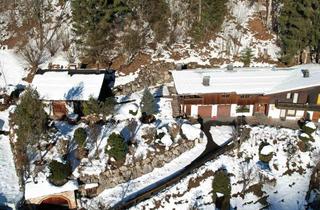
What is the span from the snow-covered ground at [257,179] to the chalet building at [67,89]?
14388mm

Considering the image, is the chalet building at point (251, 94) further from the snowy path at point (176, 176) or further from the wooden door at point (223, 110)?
the snowy path at point (176, 176)

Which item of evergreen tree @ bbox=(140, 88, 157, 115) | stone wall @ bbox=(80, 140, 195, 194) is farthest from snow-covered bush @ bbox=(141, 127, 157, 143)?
evergreen tree @ bbox=(140, 88, 157, 115)

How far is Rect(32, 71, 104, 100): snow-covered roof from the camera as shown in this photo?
173 feet

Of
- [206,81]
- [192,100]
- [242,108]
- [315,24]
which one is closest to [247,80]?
[242,108]

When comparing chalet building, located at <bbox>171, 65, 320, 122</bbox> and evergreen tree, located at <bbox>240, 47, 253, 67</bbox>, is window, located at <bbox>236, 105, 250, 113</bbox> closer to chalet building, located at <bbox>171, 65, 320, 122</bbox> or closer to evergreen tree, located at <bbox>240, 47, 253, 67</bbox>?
chalet building, located at <bbox>171, 65, 320, 122</bbox>

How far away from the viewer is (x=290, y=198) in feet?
147

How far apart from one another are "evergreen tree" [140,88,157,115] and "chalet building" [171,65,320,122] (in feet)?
9.59

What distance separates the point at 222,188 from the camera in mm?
43875

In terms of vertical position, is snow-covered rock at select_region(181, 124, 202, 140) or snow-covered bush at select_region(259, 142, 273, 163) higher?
snow-covered rock at select_region(181, 124, 202, 140)

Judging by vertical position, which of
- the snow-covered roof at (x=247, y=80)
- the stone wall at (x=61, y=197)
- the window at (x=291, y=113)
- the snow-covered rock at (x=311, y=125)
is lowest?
the stone wall at (x=61, y=197)

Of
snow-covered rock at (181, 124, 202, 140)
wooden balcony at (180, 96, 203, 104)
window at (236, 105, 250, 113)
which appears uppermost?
wooden balcony at (180, 96, 203, 104)

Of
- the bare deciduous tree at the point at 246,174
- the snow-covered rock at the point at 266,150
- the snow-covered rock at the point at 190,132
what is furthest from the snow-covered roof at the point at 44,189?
the snow-covered rock at the point at 266,150

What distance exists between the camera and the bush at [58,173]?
43.9m

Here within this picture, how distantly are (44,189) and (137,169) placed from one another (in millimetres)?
8813
